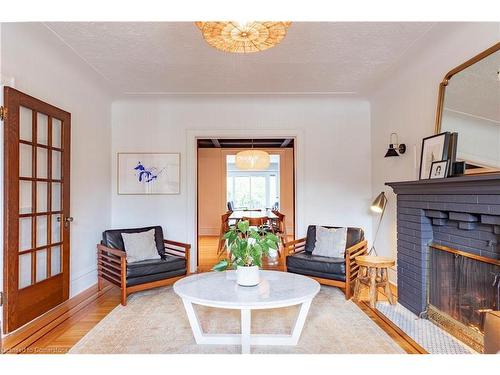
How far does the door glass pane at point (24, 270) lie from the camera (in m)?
2.68

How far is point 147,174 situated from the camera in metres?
4.66

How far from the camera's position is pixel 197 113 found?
469 cm

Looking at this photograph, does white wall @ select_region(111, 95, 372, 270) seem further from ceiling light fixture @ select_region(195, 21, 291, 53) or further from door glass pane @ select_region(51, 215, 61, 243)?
ceiling light fixture @ select_region(195, 21, 291, 53)

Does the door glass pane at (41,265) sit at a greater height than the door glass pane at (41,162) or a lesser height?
lesser

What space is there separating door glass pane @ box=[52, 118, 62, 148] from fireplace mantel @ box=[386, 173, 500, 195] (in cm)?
345

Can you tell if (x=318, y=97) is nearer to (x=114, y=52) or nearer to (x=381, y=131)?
(x=381, y=131)

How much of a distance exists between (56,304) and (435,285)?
3508mm

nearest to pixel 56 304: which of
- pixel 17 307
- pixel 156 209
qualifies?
pixel 17 307

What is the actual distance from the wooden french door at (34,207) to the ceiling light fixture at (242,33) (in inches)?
67.7

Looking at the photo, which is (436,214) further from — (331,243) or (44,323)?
(44,323)

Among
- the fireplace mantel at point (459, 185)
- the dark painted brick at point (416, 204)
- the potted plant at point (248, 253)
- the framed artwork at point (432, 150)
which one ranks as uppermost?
the framed artwork at point (432, 150)

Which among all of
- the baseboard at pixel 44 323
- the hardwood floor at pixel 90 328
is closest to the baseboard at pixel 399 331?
the hardwood floor at pixel 90 328

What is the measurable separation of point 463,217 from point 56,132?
3706 millimetres

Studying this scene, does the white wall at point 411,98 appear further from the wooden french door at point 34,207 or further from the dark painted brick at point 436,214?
the wooden french door at point 34,207
